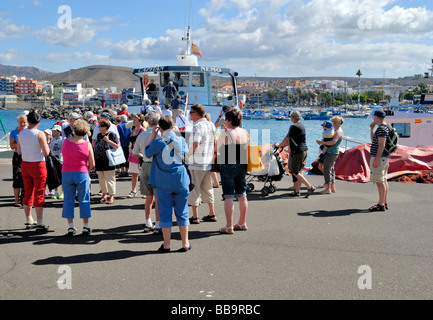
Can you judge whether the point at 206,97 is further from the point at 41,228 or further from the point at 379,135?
the point at 41,228

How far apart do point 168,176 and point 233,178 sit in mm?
1417

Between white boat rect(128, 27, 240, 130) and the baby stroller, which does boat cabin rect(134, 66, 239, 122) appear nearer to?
white boat rect(128, 27, 240, 130)

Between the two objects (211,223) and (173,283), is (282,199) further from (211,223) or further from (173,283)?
(173,283)

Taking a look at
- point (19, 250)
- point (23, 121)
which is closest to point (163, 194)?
point (19, 250)

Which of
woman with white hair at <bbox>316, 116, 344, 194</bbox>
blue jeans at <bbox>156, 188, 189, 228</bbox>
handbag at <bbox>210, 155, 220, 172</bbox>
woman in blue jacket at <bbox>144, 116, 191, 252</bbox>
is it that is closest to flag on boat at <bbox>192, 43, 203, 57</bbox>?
woman with white hair at <bbox>316, 116, 344, 194</bbox>

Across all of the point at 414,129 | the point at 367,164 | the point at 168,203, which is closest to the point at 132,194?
the point at 168,203

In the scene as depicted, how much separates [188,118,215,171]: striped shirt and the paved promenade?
1.08 meters

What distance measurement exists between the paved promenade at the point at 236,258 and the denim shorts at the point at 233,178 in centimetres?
67

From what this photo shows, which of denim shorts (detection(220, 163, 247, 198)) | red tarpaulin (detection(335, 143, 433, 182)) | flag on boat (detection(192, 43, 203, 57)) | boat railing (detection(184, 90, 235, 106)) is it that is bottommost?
red tarpaulin (detection(335, 143, 433, 182))

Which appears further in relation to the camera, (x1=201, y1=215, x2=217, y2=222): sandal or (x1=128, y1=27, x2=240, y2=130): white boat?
(x1=128, y1=27, x2=240, y2=130): white boat

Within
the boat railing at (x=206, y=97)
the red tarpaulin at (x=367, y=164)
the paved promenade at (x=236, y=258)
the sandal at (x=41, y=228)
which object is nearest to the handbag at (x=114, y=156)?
the paved promenade at (x=236, y=258)

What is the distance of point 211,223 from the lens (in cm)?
775

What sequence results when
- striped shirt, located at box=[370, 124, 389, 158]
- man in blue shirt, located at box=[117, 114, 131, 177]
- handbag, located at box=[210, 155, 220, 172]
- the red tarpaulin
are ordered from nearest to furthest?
1. handbag, located at box=[210, 155, 220, 172]
2. striped shirt, located at box=[370, 124, 389, 158]
3. man in blue shirt, located at box=[117, 114, 131, 177]
4. the red tarpaulin

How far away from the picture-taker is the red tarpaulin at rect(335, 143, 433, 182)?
1291cm
